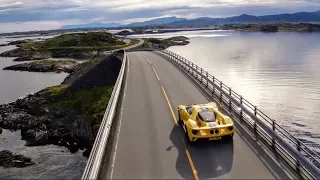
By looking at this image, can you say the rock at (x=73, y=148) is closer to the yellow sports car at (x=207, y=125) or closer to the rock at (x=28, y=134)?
the rock at (x=28, y=134)

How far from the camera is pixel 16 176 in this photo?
2603cm

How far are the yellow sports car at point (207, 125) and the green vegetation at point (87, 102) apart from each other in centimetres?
1406

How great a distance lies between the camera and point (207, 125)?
14672mm

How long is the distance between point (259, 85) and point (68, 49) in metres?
95.0

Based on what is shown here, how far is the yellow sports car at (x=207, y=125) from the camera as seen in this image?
1438 centimetres

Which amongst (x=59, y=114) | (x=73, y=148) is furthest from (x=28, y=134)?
Answer: (x=73, y=148)

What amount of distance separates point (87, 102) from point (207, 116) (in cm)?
2494

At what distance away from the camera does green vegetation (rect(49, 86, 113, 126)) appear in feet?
99.8

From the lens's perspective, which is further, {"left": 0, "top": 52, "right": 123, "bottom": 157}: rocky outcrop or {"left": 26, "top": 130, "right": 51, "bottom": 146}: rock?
{"left": 26, "top": 130, "right": 51, "bottom": 146}: rock

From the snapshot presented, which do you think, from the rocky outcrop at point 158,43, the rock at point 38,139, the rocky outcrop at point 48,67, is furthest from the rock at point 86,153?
the rocky outcrop at point 158,43

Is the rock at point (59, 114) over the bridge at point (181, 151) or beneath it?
beneath

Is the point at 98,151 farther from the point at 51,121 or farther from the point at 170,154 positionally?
the point at 51,121

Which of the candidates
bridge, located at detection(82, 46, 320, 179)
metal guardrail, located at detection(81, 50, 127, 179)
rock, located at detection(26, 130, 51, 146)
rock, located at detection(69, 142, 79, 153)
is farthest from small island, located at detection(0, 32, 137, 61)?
metal guardrail, located at detection(81, 50, 127, 179)

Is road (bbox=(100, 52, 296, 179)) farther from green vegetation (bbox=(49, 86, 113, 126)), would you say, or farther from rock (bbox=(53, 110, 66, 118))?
rock (bbox=(53, 110, 66, 118))
